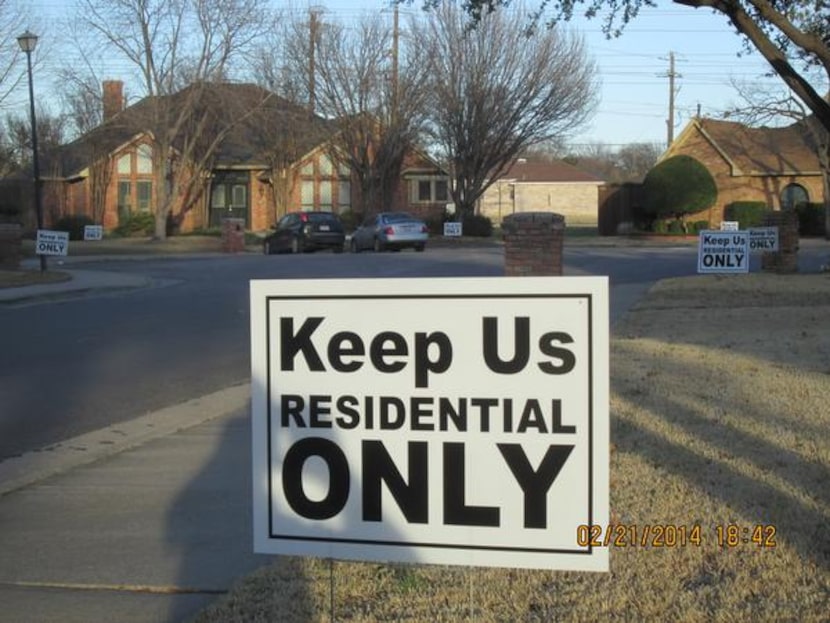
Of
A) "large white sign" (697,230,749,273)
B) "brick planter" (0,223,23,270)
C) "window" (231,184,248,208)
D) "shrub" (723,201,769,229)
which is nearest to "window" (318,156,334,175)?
"window" (231,184,248,208)

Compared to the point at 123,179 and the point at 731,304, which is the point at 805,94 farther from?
the point at 123,179

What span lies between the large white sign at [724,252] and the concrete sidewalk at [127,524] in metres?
12.8

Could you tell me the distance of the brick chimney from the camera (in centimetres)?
4597

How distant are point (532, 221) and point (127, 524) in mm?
8410

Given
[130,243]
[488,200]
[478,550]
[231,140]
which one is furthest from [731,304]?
[488,200]

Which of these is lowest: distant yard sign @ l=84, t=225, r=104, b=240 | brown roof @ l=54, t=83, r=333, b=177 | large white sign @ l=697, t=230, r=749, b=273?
large white sign @ l=697, t=230, r=749, b=273

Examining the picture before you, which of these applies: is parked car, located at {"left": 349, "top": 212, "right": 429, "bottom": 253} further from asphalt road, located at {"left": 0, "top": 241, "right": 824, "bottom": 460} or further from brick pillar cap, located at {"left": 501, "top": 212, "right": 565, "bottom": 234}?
brick pillar cap, located at {"left": 501, "top": 212, "right": 565, "bottom": 234}

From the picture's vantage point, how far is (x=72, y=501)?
644 centimetres

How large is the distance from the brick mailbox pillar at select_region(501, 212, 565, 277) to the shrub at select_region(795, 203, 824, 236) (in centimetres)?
3473

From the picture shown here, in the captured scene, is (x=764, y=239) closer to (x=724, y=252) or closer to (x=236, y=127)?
(x=724, y=252)

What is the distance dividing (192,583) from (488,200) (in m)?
82.0

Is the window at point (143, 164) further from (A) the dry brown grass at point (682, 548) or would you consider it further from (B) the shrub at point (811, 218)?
(A) the dry brown grass at point (682, 548)

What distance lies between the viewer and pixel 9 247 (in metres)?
26.4

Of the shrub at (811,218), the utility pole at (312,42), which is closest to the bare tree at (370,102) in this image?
the utility pole at (312,42)
